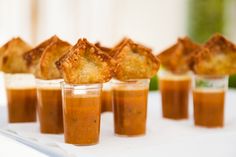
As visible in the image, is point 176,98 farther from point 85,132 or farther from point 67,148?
point 67,148

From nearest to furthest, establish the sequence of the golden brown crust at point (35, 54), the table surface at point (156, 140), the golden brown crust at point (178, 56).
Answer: the table surface at point (156, 140) < the golden brown crust at point (35, 54) < the golden brown crust at point (178, 56)

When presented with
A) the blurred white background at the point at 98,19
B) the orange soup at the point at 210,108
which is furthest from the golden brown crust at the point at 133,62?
the blurred white background at the point at 98,19

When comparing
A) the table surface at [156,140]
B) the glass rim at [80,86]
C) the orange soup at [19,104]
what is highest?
the glass rim at [80,86]

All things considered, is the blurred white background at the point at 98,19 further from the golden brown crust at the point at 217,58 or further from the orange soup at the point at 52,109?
the orange soup at the point at 52,109

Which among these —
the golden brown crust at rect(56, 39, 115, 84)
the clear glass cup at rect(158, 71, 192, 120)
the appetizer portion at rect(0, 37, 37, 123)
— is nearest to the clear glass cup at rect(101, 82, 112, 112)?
the clear glass cup at rect(158, 71, 192, 120)

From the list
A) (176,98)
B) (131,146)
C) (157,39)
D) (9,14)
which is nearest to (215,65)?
(176,98)

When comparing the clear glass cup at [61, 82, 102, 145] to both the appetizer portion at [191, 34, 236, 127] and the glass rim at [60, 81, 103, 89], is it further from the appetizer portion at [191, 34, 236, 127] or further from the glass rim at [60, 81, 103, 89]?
the appetizer portion at [191, 34, 236, 127]

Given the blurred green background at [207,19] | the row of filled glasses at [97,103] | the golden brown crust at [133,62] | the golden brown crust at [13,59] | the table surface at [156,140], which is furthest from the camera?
the blurred green background at [207,19]
